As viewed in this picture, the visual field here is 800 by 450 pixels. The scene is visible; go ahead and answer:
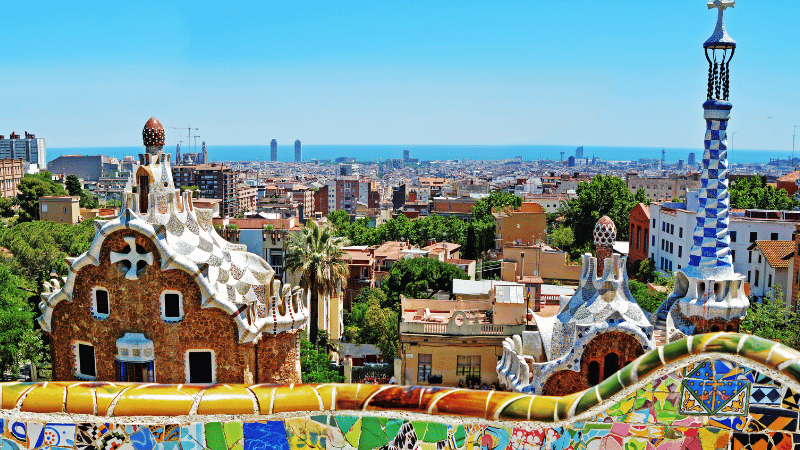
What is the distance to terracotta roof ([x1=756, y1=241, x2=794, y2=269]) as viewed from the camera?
42750 millimetres

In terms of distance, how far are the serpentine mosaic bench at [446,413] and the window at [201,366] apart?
12.4 metres

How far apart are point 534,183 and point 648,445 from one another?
17881cm

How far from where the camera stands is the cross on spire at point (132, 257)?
57.6 feet

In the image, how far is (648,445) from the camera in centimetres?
559

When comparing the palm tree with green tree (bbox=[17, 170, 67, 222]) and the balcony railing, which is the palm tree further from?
green tree (bbox=[17, 170, 67, 222])

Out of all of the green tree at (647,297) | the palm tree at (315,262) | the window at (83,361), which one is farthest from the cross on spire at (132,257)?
the green tree at (647,297)

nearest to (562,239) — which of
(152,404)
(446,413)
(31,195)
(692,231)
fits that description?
(692,231)

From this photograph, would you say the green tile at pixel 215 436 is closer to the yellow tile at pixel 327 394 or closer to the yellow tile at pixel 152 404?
the yellow tile at pixel 152 404

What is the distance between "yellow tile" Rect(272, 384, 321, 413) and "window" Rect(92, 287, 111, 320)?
13404 millimetres

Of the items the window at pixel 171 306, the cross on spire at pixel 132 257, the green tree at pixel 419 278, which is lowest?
the green tree at pixel 419 278

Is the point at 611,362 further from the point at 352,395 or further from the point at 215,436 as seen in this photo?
the point at 215,436

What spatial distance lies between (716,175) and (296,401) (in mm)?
16412

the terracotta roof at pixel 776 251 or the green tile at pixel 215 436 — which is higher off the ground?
the green tile at pixel 215 436

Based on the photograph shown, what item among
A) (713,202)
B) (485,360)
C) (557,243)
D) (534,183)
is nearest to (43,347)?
(485,360)
